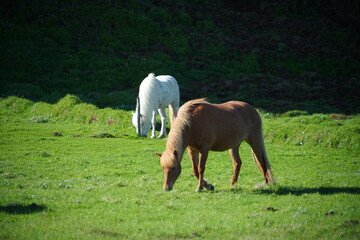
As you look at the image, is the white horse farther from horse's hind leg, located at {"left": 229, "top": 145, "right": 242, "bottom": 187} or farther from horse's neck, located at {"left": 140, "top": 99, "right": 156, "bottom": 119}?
horse's hind leg, located at {"left": 229, "top": 145, "right": 242, "bottom": 187}

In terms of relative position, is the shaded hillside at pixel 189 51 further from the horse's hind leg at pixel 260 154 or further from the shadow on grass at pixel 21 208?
the shadow on grass at pixel 21 208

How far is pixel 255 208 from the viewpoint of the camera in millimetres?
8203

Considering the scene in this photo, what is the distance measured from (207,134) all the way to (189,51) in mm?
28218

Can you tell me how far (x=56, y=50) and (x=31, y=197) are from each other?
26.7m

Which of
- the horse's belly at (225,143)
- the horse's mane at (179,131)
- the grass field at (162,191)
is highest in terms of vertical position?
the horse's mane at (179,131)

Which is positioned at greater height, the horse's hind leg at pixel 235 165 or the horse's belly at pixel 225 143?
the horse's belly at pixel 225 143

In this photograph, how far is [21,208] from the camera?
7.81m

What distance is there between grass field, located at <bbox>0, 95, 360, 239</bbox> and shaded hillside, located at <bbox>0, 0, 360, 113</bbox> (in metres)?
6.79

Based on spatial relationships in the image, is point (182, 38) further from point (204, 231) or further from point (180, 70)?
point (204, 231)

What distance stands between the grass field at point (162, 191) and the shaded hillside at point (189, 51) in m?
6.79

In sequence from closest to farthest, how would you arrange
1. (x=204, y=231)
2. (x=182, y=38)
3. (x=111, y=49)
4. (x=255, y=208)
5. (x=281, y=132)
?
(x=204, y=231) < (x=255, y=208) < (x=281, y=132) < (x=111, y=49) < (x=182, y=38)

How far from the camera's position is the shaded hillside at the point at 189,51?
2745 cm

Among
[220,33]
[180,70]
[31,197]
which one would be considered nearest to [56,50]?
[180,70]

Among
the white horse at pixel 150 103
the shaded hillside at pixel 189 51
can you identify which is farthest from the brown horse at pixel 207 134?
the shaded hillside at pixel 189 51
